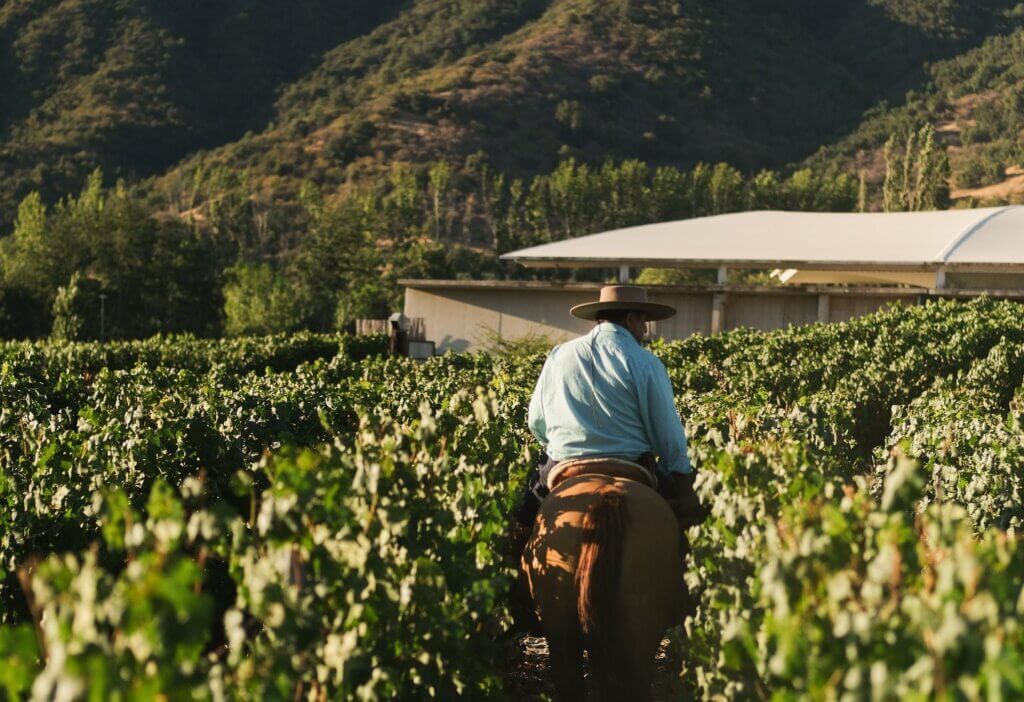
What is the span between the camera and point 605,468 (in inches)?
231

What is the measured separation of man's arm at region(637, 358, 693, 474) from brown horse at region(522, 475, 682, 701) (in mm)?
561

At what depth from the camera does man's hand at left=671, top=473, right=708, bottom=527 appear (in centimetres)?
612

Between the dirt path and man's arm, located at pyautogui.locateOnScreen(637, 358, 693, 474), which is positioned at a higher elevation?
man's arm, located at pyautogui.locateOnScreen(637, 358, 693, 474)

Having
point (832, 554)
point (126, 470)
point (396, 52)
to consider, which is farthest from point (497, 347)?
point (396, 52)

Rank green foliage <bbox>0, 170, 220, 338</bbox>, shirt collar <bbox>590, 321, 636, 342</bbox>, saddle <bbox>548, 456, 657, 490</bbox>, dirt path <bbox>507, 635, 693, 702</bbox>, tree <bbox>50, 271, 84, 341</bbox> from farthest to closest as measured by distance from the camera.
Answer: green foliage <bbox>0, 170, 220, 338</bbox>
tree <bbox>50, 271, 84, 341</bbox>
dirt path <bbox>507, 635, 693, 702</bbox>
shirt collar <bbox>590, 321, 636, 342</bbox>
saddle <bbox>548, 456, 657, 490</bbox>

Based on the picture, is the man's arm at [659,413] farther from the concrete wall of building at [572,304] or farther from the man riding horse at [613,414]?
the concrete wall of building at [572,304]

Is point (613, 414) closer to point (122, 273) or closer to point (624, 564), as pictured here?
point (624, 564)

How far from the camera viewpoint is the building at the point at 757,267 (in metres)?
33.9

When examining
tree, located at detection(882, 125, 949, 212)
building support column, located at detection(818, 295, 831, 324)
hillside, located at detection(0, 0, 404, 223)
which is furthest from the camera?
hillside, located at detection(0, 0, 404, 223)

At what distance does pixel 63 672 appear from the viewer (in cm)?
253

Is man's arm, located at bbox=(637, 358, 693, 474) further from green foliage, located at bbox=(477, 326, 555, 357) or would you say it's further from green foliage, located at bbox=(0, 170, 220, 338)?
green foliage, located at bbox=(0, 170, 220, 338)

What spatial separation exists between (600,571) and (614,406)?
3.49 ft

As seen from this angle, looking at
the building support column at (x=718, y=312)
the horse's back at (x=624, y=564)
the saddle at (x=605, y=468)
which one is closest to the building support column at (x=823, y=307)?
the building support column at (x=718, y=312)

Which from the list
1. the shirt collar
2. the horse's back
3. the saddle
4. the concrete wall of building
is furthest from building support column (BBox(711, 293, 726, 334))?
the horse's back
